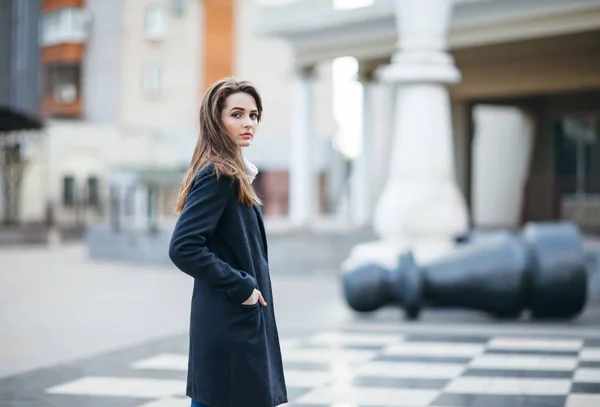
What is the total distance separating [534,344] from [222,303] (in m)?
5.69

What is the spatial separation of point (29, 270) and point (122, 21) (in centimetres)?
2045

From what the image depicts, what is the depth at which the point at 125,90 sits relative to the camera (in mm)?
39906

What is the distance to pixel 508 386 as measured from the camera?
682cm

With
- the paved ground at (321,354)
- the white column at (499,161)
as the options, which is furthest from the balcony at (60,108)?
the paved ground at (321,354)

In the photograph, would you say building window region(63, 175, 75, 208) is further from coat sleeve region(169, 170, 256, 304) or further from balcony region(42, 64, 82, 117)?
coat sleeve region(169, 170, 256, 304)

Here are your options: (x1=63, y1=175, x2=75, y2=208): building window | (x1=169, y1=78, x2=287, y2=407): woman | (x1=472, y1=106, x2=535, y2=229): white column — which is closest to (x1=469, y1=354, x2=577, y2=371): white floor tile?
(x1=169, y1=78, x2=287, y2=407): woman

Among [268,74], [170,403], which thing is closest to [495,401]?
[170,403]

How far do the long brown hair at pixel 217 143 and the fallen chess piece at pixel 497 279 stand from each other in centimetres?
639

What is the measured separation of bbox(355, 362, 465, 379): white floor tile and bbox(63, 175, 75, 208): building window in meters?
33.9

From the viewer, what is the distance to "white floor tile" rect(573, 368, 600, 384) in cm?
702

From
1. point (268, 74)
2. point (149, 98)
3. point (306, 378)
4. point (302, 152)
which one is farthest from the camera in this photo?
point (149, 98)

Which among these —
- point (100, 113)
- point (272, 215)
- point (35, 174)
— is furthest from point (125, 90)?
point (272, 215)

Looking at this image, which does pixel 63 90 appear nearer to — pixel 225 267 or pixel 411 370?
pixel 411 370

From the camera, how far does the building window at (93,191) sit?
132 ft
